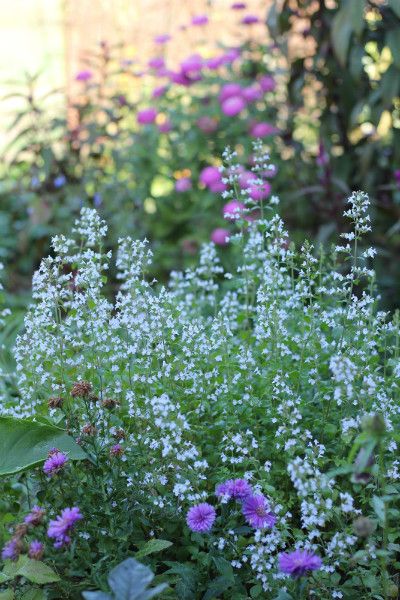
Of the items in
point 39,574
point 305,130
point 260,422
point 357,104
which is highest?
point 305,130

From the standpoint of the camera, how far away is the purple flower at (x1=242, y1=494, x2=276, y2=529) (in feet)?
5.70

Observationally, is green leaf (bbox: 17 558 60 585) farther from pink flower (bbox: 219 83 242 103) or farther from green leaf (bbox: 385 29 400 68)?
pink flower (bbox: 219 83 242 103)

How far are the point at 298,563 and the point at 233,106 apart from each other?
3008mm

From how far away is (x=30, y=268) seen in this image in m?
4.97

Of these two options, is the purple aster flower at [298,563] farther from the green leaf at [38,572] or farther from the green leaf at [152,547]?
the green leaf at [38,572]

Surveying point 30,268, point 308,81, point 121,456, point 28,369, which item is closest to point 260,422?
point 121,456

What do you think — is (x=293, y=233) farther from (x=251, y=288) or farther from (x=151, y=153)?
(x=251, y=288)

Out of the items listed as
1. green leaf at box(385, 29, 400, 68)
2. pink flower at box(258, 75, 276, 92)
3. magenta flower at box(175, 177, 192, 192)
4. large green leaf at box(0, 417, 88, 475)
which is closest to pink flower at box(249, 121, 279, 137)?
pink flower at box(258, 75, 276, 92)

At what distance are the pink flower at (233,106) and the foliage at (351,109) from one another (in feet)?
0.82

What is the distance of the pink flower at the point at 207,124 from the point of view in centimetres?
438

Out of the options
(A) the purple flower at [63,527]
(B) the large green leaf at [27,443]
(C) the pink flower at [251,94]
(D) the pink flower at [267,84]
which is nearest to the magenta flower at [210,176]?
(C) the pink flower at [251,94]

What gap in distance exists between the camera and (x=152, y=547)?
175cm

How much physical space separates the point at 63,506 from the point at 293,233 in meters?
2.67

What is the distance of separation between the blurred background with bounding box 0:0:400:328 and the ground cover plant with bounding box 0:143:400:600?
1.71 m
